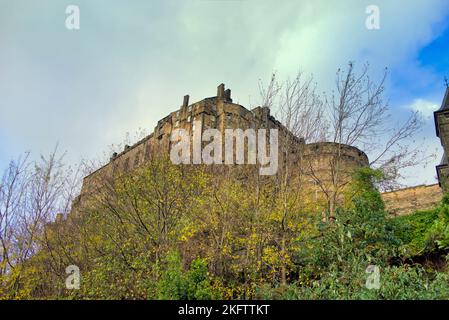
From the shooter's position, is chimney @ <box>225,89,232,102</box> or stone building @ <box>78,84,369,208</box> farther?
chimney @ <box>225,89,232,102</box>

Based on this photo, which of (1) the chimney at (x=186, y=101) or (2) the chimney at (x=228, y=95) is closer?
(2) the chimney at (x=228, y=95)

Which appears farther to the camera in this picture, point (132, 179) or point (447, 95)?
point (447, 95)

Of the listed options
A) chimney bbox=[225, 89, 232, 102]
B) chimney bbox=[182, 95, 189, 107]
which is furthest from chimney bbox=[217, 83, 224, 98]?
chimney bbox=[182, 95, 189, 107]

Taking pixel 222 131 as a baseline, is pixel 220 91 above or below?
above

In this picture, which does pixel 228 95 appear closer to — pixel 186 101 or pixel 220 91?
pixel 220 91

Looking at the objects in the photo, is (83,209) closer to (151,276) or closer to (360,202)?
(151,276)

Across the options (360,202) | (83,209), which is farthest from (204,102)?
(360,202)

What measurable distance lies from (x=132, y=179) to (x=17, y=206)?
551 centimetres

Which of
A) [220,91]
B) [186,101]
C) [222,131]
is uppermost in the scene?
[220,91]

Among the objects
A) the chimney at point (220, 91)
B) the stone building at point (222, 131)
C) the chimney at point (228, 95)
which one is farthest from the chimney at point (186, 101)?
the chimney at point (228, 95)

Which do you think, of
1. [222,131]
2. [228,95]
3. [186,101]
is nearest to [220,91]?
[228,95]

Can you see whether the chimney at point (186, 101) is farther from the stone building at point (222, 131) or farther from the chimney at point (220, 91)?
the chimney at point (220, 91)

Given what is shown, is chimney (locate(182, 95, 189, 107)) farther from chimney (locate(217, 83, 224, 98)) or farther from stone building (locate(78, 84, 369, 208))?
chimney (locate(217, 83, 224, 98))

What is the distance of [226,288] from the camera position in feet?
39.0
